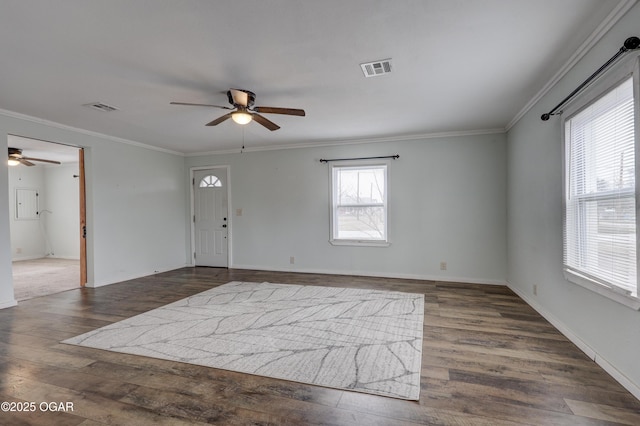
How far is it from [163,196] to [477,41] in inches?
233

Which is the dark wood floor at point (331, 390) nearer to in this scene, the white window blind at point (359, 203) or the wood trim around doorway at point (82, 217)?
the wood trim around doorway at point (82, 217)

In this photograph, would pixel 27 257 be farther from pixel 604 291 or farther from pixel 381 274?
pixel 604 291

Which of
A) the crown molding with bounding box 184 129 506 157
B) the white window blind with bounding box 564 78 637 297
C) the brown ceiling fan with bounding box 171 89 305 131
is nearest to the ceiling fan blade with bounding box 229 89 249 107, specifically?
the brown ceiling fan with bounding box 171 89 305 131

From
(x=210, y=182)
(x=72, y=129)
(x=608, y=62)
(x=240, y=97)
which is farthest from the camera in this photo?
(x=210, y=182)

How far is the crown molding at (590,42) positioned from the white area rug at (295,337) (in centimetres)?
271

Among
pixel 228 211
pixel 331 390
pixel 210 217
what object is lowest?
pixel 331 390

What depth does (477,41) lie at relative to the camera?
2348mm

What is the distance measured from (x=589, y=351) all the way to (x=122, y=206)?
21.0 ft

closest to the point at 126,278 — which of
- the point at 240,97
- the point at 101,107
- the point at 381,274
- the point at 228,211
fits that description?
the point at 228,211

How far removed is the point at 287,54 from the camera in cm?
253

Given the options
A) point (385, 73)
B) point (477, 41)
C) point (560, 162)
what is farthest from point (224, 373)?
point (560, 162)

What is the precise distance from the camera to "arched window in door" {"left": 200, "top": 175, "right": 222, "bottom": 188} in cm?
657

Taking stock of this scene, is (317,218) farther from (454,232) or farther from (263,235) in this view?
(454,232)

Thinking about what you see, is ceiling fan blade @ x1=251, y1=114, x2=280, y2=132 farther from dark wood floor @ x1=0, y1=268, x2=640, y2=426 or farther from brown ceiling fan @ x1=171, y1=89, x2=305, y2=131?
dark wood floor @ x1=0, y1=268, x2=640, y2=426
